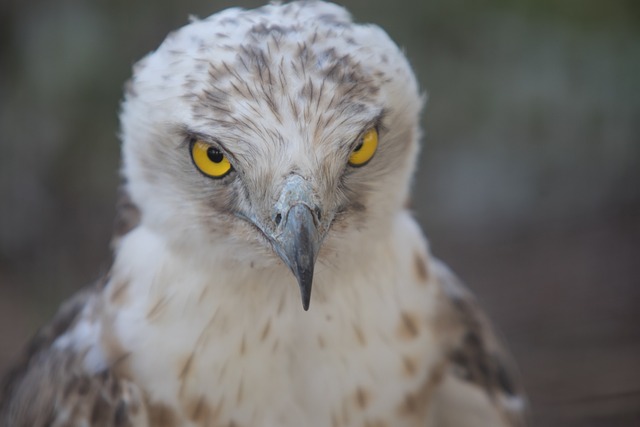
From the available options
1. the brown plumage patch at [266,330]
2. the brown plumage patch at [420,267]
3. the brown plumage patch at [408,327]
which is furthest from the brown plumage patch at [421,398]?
the brown plumage patch at [266,330]

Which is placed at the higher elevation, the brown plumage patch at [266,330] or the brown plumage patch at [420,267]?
the brown plumage patch at [420,267]

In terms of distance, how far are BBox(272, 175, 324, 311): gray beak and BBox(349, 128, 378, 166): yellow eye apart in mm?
186

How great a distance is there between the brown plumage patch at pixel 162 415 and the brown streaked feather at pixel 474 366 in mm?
725

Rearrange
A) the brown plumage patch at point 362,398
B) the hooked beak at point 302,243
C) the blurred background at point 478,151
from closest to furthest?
the hooked beak at point 302,243
the brown plumage patch at point 362,398
the blurred background at point 478,151

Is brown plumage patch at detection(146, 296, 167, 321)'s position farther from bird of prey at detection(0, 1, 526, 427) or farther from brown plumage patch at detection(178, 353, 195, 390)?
brown plumage patch at detection(178, 353, 195, 390)

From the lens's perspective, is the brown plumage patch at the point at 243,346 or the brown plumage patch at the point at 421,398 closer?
the brown plumage patch at the point at 243,346

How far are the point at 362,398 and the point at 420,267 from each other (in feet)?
1.20

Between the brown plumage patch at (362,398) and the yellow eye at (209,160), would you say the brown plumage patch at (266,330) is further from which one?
the yellow eye at (209,160)

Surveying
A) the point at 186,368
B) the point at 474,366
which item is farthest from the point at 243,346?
the point at 474,366

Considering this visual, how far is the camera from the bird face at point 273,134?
1862 millimetres

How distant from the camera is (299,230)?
179 cm

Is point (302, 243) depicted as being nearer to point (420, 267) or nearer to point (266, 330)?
point (266, 330)

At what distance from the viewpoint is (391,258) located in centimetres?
227

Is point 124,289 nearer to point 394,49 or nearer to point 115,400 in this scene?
point 115,400
